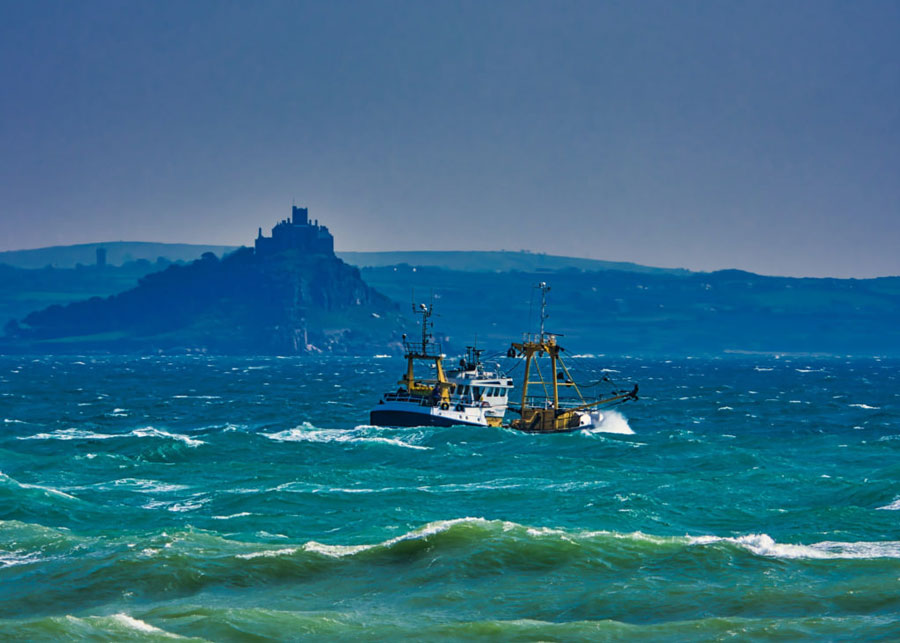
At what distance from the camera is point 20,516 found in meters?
45.1

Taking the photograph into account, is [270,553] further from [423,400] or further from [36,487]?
[423,400]

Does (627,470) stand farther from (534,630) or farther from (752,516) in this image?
(534,630)

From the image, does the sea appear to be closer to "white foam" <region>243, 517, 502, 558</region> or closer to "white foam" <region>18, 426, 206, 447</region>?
"white foam" <region>243, 517, 502, 558</region>

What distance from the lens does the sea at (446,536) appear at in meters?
28.7

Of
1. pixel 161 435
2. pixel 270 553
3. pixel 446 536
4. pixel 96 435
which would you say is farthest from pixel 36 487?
pixel 96 435

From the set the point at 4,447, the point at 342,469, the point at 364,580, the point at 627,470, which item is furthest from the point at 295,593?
the point at 4,447

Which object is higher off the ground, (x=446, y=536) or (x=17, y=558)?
(x=446, y=536)

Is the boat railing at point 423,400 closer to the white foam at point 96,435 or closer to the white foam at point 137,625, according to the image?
the white foam at point 96,435

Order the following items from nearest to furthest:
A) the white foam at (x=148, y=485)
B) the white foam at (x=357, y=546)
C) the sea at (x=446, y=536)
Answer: the sea at (x=446, y=536)
the white foam at (x=357, y=546)
the white foam at (x=148, y=485)

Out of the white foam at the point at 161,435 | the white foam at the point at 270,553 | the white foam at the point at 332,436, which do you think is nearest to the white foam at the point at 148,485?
the white foam at the point at 161,435

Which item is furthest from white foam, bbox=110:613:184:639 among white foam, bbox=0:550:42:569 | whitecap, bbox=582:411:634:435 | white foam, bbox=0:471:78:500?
whitecap, bbox=582:411:634:435

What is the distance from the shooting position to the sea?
94.1ft

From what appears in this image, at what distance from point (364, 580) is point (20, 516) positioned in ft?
58.8

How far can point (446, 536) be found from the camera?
37.3m
